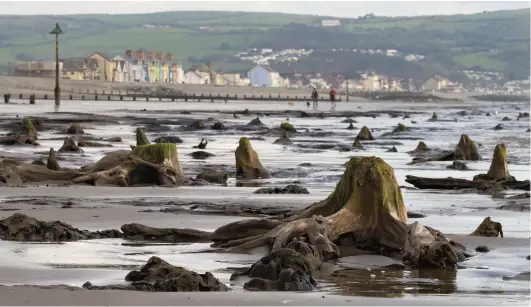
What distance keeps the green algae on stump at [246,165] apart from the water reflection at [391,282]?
11.1 meters

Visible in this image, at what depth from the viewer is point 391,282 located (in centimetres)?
997

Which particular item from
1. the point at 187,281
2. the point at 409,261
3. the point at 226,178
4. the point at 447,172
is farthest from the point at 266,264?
the point at 447,172

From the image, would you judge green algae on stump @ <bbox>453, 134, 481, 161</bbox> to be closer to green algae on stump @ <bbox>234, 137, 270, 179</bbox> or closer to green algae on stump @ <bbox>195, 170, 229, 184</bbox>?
green algae on stump @ <bbox>234, 137, 270, 179</bbox>

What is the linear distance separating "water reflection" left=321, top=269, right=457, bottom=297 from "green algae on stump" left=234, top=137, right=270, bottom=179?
36.4 feet

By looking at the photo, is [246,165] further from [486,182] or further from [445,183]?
[486,182]

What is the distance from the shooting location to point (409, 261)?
11.0 m

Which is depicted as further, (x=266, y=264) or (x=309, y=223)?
(x=309, y=223)

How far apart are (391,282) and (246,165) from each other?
11962mm

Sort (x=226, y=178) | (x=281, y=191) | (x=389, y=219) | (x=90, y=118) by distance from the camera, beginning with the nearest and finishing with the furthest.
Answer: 1. (x=389, y=219)
2. (x=281, y=191)
3. (x=226, y=178)
4. (x=90, y=118)

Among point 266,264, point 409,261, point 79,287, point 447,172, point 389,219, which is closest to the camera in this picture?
point 79,287

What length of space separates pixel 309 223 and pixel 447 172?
1336 centimetres

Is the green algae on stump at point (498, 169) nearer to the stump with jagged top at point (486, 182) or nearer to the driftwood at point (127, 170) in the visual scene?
the stump with jagged top at point (486, 182)

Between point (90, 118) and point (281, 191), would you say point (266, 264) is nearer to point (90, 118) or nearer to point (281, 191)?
point (281, 191)

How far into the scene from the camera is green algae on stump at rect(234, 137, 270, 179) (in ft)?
71.2
